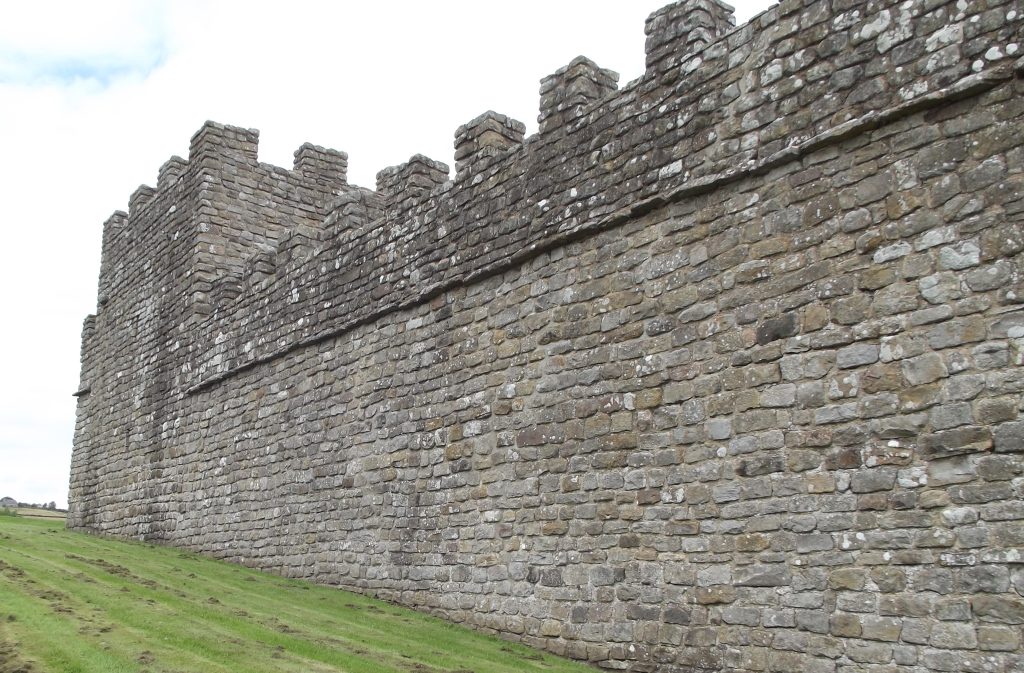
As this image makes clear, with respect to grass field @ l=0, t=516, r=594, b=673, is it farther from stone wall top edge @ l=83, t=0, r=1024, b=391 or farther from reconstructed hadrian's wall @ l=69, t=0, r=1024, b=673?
stone wall top edge @ l=83, t=0, r=1024, b=391

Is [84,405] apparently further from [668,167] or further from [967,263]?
[967,263]

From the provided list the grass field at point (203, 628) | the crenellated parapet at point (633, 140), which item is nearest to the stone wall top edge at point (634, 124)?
the crenellated parapet at point (633, 140)

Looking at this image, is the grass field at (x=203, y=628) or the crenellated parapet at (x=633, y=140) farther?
the crenellated parapet at (x=633, y=140)

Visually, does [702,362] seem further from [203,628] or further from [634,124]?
[203,628]

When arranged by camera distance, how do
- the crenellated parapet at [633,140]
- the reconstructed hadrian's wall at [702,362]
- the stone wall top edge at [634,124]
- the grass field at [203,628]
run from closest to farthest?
1. the reconstructed hadrian's wall at [702,362]
2. the grass field at [203,628]
3. the crenellated parapet at [633,140]
4. the stone wall top edge at [634,124]

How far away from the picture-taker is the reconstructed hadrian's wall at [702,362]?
668 cm

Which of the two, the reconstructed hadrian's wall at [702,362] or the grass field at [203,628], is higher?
the reconstructed hadrian's wall at [702,362]

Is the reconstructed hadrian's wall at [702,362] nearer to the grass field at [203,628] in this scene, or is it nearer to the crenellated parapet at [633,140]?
the crenellated parapet at [633,140]

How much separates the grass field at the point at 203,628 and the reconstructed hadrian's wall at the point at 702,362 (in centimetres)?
64

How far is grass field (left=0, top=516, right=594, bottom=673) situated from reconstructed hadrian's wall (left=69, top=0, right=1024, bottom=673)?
0.64m

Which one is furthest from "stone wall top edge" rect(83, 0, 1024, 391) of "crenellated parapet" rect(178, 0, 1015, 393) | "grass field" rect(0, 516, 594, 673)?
"grass field" rect(0, 516, 594, 673)

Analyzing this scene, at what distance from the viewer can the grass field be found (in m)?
7.36

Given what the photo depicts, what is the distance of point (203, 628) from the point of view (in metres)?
8.64

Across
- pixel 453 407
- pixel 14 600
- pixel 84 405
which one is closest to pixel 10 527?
pixel 84 405
